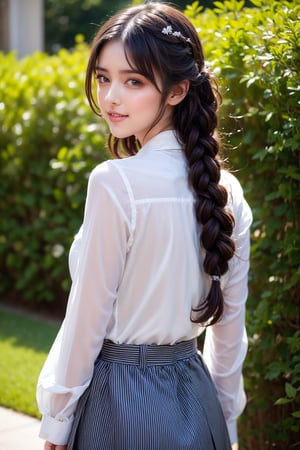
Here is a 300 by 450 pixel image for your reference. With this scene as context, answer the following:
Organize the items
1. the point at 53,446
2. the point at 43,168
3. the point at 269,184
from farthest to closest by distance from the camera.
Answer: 1. the point at 43,168
2. the point at 269,184
3. the point at 53,446

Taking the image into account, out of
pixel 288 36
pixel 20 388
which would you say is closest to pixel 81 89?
pixel 20 388

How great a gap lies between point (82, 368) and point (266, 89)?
150cm

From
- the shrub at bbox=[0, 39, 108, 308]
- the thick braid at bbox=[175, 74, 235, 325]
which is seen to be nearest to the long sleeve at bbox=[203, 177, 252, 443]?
the thick braid at bbox=[175, 74, 235, 325]

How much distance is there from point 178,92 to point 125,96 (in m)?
0.17

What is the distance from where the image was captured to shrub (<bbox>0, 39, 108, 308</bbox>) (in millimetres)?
5832

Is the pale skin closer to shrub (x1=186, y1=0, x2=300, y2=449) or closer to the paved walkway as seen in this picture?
shrub (x1=186, y1=0, x2=300, y2=449)

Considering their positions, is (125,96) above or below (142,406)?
above

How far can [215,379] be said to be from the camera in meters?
2.38

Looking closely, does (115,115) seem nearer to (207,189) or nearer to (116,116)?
(116,116)

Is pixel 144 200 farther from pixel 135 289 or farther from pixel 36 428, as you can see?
pixel 36 428

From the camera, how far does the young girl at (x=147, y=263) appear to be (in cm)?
194

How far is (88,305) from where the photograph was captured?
76.5 inches

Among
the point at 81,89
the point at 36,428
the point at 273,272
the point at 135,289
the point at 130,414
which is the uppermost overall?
the point at 135,289

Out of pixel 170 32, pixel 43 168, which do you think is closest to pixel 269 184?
pixel 170 32
